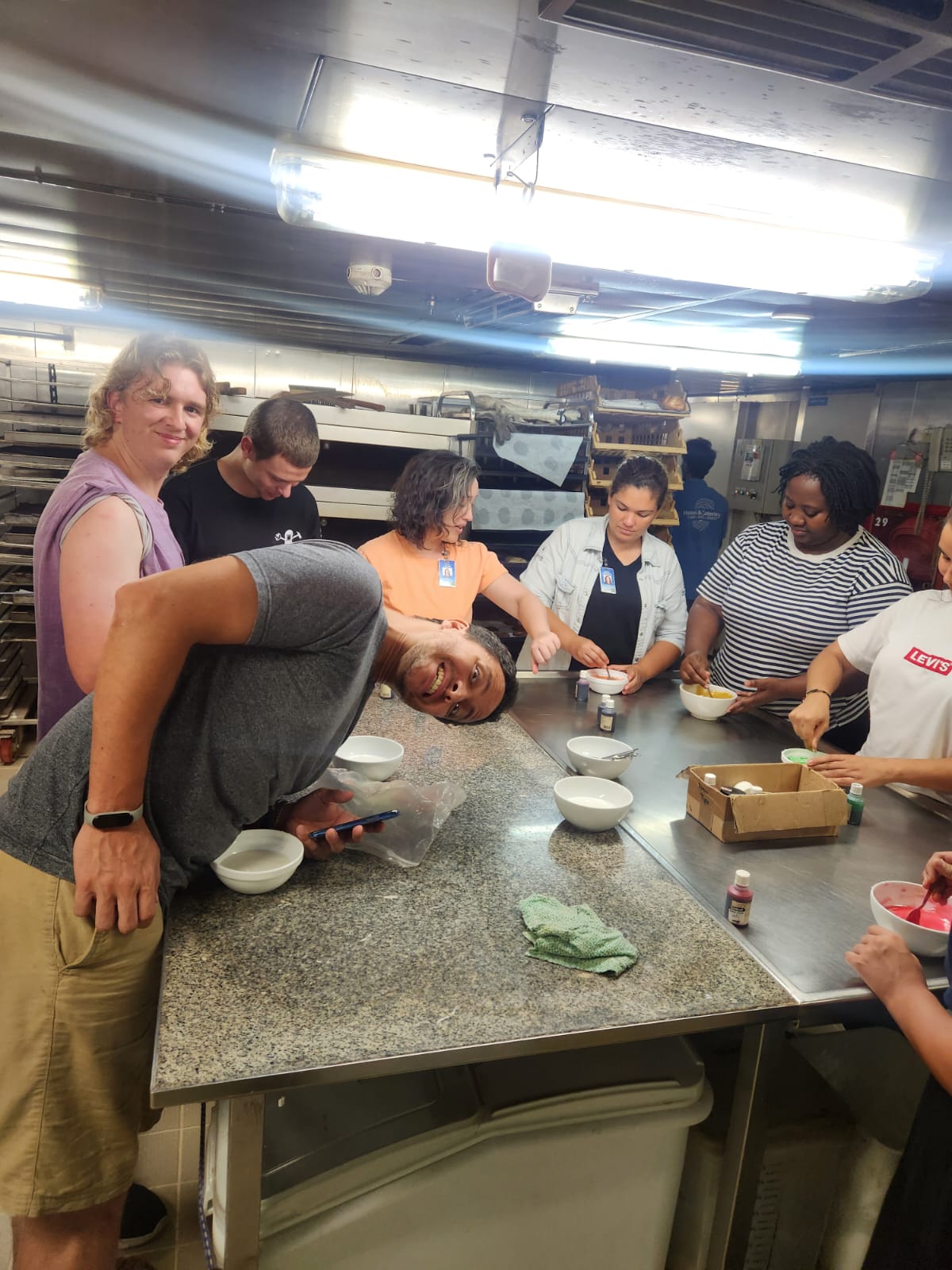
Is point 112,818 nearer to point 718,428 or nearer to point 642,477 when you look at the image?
point 642,477

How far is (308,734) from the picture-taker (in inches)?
54.9

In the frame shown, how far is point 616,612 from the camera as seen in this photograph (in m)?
3.38

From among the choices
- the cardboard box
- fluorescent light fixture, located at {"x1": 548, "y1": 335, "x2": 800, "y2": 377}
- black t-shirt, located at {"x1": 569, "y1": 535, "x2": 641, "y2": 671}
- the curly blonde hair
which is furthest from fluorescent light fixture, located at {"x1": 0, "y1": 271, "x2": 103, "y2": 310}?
the cardboard box

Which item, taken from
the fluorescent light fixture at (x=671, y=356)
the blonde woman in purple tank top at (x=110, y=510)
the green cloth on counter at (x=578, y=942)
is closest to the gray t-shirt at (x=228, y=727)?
the blonde woman in purple tank top at (x=110, y=510)

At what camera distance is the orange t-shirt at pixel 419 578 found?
2.89 m

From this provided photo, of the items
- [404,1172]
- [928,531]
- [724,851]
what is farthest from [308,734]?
[928,531]

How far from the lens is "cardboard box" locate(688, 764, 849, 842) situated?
181 cm

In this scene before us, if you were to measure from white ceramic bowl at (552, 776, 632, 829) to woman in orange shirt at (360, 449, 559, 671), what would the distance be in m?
0.91

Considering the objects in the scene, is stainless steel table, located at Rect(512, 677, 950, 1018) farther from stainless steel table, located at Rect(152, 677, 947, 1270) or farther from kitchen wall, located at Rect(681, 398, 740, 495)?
kitchen wall, located at Rect(681, 398, 740, 495)

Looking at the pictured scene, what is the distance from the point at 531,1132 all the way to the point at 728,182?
2.19m

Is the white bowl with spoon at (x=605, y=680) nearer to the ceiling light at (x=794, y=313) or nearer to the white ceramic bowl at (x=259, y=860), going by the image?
the white ceramic bowl at (x=259, y=860)

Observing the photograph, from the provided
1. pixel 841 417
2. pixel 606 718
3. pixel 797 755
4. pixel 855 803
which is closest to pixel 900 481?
pixel 841 417

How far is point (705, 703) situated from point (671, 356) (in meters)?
3.35

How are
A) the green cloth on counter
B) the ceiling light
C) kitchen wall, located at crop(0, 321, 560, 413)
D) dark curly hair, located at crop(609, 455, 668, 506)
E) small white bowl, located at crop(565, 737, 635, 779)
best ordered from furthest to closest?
kitchen wall, located at crop(0, 321, 560, 413), the ceiling light, dark curly hair, located at crop(609, 455, 668, 506), small white bowl, located at crop(565, 737, 635, 779), the green cloth on counter
